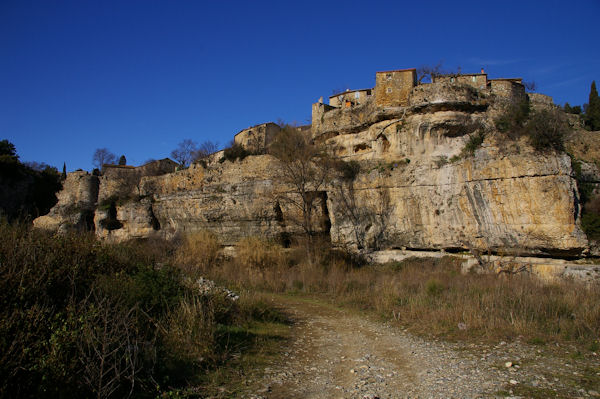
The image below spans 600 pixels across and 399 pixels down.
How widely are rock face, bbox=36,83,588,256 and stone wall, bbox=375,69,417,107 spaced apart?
0.76 metres

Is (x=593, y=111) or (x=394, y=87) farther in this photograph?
(x=593, y=111)

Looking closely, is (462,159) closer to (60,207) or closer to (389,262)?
(389,262)

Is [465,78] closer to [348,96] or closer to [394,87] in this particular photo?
[394,87]

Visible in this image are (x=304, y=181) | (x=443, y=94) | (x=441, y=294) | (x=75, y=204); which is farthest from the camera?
(x=75, y=204)

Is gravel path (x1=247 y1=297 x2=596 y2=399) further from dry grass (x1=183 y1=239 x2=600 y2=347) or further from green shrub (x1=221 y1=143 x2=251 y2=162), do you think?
green shrub (x1=221 y1=143 x2=251 y2=162)

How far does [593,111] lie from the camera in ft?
87.6

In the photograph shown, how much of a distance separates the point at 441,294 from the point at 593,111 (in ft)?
80.1

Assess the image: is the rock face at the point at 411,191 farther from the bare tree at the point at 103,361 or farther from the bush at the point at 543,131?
the bare tree at the point at 103,361

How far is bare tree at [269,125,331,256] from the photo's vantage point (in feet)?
61.4

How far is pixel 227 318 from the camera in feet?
26.8

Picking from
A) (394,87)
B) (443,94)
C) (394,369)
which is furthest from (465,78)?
(394,369)

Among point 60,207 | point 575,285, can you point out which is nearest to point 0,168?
point 60,207

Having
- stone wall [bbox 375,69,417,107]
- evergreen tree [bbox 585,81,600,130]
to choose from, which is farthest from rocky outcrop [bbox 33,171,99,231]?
evergreen tree [bbox 585,81,600,130]

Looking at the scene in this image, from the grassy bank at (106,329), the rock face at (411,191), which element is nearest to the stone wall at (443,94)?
the rock face at (411,191)
